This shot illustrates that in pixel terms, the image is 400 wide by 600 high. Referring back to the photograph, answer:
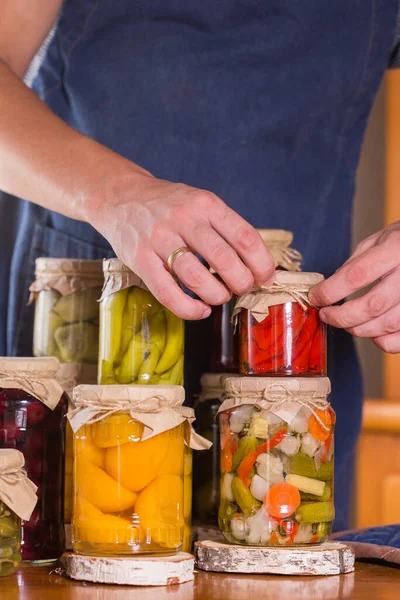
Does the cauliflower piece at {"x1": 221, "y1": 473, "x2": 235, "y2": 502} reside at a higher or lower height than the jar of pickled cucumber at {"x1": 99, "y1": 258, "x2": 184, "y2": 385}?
lower

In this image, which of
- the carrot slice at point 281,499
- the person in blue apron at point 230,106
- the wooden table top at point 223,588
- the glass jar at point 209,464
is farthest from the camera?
the person in blue apron at point 230,106

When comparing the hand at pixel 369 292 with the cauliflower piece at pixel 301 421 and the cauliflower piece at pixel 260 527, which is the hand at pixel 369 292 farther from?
the cauliflower piece at pixel 260 527

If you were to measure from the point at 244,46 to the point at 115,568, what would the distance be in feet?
2.36

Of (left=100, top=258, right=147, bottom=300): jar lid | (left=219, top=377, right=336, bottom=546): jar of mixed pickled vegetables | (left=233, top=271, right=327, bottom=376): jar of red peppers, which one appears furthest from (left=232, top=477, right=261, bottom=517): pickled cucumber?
(left=100, top=258, right=147, bottom=300): jar lid

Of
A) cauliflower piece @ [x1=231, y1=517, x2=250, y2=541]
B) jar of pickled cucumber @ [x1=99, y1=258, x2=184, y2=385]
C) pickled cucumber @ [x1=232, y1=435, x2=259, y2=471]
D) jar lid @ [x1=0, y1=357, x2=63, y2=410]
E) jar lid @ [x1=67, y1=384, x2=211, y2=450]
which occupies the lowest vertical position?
cauliflower piece @ [x1=231, y1=517, x2=250, y2=541]

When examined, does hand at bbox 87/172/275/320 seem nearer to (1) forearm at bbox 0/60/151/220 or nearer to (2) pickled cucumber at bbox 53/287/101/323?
(1) forearm at bbox 0/60/151/220

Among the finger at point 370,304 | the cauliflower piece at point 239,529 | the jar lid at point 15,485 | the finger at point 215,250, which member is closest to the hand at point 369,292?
the finger at point 370,304

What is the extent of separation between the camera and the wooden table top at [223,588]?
80cm

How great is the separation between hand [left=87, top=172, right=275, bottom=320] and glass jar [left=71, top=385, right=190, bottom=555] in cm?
10

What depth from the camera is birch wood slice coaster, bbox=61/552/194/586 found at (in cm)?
85

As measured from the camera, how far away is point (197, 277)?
0.88 metres

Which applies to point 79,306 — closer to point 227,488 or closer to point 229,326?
point 229,326

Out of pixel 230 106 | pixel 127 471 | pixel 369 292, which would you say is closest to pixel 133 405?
pixel 127 471

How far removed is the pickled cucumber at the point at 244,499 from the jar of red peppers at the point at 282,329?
116mm
